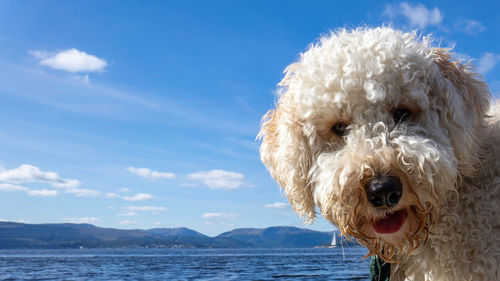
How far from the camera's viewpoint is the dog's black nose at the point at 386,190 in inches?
92.8

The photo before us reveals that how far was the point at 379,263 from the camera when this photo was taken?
2.95 metres

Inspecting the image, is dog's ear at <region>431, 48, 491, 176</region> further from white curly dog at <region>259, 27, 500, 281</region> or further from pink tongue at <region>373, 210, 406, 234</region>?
pink tongue at <region>373, 210, 406, 234</region>

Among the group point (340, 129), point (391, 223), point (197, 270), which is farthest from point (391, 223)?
point (197, 270)

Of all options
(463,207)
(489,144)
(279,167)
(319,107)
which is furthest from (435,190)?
(279,167)

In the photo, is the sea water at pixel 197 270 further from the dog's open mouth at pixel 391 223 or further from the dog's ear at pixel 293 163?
the dog's open mouth at pixel 391 223

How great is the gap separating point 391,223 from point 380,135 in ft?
1.64

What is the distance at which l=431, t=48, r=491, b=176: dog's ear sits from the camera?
8.36 ft

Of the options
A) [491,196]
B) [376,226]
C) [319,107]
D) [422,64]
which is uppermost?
[422,64]

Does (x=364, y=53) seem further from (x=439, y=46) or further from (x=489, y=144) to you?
(x=489, y=144)

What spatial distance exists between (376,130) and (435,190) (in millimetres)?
474

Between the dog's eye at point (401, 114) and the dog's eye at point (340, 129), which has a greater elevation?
the dog's eye at point (401, 114)

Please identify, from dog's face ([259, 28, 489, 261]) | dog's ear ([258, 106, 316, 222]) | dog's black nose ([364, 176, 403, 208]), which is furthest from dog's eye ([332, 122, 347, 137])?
dog's black nose ([364, 176, 403, 208])

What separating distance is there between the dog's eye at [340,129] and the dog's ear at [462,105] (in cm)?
55

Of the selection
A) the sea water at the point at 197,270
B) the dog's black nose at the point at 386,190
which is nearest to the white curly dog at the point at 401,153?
the dog's black nose at the point at 386,190
